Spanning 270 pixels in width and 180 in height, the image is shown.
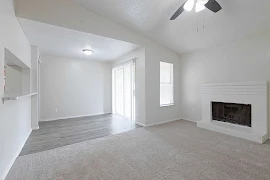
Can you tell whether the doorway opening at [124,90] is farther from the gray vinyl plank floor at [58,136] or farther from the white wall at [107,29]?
the gray vinyl plank floor at [58,136]

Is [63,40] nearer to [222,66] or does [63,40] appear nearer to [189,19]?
[189,19]

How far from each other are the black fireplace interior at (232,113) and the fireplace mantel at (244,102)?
162 millimetres

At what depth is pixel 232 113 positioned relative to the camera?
148 inches

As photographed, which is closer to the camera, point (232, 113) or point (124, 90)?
point (232, 113)

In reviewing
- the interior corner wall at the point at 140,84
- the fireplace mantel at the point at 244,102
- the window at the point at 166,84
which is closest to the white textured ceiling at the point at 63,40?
the interior corner wall at the point at 140,84

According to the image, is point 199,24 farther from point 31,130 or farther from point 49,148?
point 31,130

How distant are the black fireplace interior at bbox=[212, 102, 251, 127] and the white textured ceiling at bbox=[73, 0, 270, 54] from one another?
6.05 ft

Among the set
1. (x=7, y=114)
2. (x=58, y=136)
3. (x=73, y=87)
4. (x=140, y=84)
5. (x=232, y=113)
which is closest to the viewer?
(x=7, y=114)

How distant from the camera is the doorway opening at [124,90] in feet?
15.7

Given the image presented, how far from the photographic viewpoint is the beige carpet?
1.80 meters

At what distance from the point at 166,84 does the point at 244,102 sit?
226cm

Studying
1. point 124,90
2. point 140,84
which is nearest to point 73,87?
point 124,90

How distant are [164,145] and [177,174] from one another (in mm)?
907

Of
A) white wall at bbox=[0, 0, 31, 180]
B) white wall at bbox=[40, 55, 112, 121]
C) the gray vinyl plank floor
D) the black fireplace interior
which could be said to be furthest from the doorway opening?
white wall at bbox=[0, 0, 31, 180]
